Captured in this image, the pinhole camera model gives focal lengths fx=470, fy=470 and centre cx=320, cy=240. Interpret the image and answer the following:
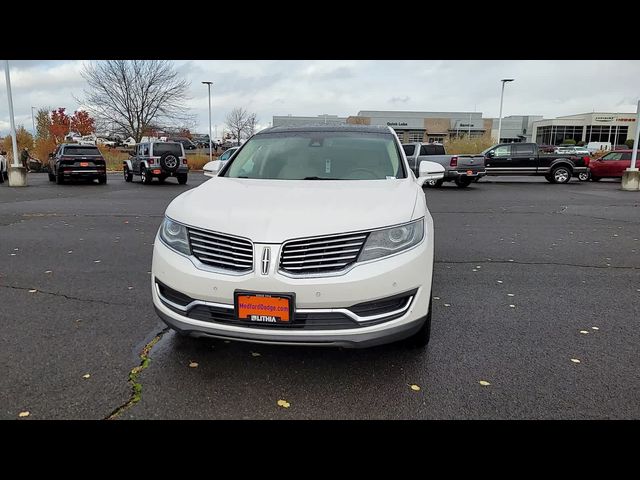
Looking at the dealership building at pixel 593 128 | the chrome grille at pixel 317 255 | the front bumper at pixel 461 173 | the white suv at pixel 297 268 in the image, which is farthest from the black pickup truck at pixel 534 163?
the dealership building at pixel 593 128

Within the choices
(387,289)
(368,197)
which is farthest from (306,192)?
(387,289)

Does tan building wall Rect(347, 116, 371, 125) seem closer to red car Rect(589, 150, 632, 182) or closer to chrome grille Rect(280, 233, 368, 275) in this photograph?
red car Rect(589, 150, 632, 182)

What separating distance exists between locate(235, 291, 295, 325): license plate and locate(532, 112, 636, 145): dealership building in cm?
8267

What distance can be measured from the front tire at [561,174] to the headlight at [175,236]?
2376 centimetres

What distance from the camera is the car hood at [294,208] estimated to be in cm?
290

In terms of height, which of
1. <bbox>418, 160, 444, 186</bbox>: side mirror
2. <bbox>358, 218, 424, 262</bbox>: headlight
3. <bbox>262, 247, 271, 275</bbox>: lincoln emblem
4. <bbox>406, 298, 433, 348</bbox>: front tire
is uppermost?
<bbox>418, 160, 444, 186</bbox>: side mirror

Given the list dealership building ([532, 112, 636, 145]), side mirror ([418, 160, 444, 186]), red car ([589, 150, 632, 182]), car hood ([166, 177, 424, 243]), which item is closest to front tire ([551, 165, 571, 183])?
red car ([589, 150, 632, 182])

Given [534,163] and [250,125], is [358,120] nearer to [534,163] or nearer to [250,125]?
[250,125]

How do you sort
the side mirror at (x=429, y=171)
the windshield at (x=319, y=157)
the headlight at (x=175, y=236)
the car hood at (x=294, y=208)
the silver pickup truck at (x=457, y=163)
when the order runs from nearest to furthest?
the car hood at (x=294, y=208) → the headlight at (x=175, y=236) → the windshield at (x=319, y=157) → the side mirror at (x=429, y=171) → the silver pickup truck at (x=457, y=163)

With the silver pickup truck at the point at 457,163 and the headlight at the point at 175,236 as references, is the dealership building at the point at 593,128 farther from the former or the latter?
the headlight at the point at 175,236

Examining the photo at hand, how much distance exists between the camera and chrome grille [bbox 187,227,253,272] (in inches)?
113

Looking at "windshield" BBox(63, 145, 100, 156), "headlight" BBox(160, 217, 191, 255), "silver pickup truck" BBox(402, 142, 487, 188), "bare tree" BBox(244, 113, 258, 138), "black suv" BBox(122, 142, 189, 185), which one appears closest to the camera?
"headlight" BBox(160, 217, 191, 255)

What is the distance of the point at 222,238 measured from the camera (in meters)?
2.96
